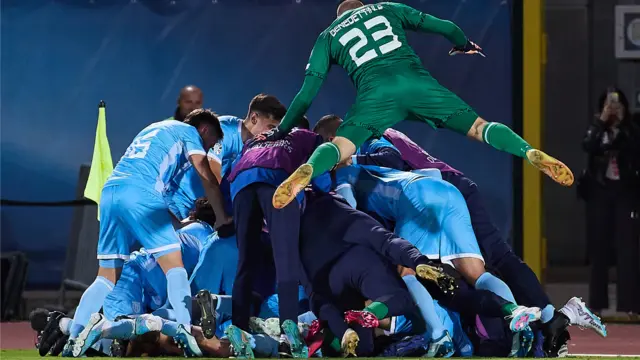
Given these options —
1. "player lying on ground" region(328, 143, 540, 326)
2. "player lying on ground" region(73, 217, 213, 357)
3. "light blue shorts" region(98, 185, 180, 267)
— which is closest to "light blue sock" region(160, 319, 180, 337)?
"player lying on ground" region(73, 217, 213, 357)

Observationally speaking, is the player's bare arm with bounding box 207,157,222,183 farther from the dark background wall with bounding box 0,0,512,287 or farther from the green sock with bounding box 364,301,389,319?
the dark background wall with bounding box 0,0,512,287

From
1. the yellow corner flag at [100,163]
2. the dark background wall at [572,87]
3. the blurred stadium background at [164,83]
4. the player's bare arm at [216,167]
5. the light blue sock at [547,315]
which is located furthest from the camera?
the dark background wall at [572,87]

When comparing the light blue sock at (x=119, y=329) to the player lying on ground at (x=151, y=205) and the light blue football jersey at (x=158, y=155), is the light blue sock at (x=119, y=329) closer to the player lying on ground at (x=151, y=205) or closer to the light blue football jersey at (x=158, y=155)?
the player lying on ground at (x=151, y=205)

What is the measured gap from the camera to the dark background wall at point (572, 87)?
18.4 metres

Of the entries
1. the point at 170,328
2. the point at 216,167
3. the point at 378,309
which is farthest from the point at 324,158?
the point at 216,167

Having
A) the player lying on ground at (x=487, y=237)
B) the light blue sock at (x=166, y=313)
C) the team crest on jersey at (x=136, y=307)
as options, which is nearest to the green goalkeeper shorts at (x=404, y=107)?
the player lying on ground at (x=487, y=237)

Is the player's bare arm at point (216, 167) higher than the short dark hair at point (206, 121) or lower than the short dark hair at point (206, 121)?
lower

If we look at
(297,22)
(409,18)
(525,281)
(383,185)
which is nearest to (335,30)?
(409,18)

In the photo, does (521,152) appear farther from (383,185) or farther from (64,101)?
(64,101)

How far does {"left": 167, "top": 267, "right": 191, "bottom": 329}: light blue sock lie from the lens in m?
7.50

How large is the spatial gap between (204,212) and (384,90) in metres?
1.47

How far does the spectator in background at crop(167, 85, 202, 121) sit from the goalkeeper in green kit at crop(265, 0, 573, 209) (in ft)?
8.73

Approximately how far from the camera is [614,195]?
11484 mm

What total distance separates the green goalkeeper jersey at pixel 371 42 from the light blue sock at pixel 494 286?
4.13ft
